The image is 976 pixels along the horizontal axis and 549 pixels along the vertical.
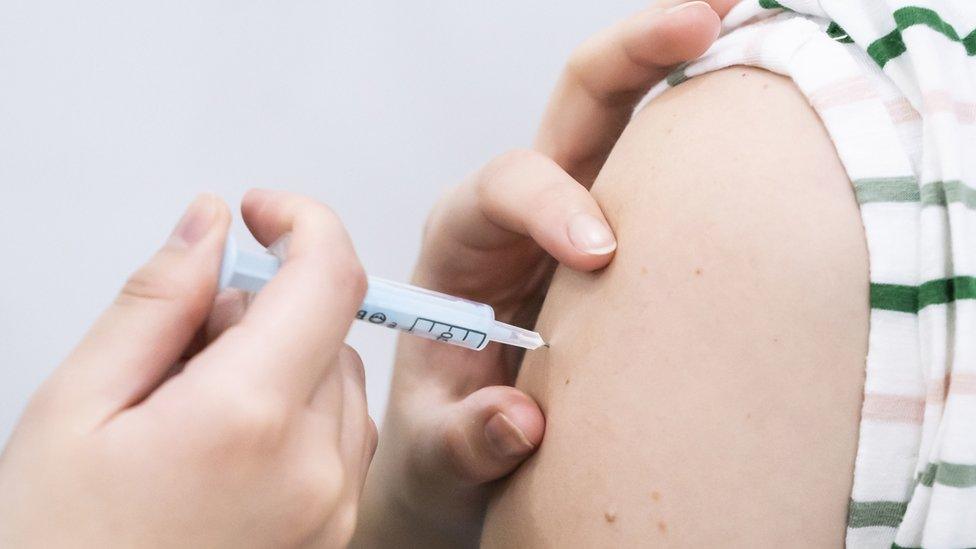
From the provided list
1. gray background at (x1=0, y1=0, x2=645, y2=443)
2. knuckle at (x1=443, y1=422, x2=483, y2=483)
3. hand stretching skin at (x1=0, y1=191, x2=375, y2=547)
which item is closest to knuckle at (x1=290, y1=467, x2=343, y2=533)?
hand stretching skin at (x1=0, y1=191, x2=375, y2=547)

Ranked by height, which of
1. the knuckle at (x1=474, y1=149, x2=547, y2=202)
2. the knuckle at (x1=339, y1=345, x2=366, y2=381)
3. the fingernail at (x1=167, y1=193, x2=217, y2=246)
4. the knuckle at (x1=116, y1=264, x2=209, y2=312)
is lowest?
the knuckle at (x1=339, y1=345, x2=366, y2=381)

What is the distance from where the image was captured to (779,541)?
1.70 feet

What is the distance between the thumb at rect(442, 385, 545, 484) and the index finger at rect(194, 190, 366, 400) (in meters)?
0.16

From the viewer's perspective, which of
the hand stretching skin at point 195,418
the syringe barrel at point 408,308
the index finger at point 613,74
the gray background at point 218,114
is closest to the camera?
the hand stretching skin at point 195,418

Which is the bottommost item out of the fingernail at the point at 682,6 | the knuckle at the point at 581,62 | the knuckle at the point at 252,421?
the knuckle at the point at 252,421

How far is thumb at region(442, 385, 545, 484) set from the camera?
2.07 ft

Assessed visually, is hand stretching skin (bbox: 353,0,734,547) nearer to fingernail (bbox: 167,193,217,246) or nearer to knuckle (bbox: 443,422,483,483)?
knuckle (bbox: 443,422,483,483)

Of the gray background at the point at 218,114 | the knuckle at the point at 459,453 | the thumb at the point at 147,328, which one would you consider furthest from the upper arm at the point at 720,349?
the gray background at the point at 218,114

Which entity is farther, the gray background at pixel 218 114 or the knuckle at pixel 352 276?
the gray background at pixel 218 114

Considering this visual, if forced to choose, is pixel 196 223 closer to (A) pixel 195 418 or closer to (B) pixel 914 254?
(A) pixel 195 418

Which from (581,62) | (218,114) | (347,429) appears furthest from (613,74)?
(218,114)

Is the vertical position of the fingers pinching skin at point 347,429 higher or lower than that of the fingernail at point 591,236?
lower

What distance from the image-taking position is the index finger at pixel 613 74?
26.0 inches

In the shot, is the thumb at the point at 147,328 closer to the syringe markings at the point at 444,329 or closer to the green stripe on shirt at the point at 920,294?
the syringe markings at the point at 444,329
